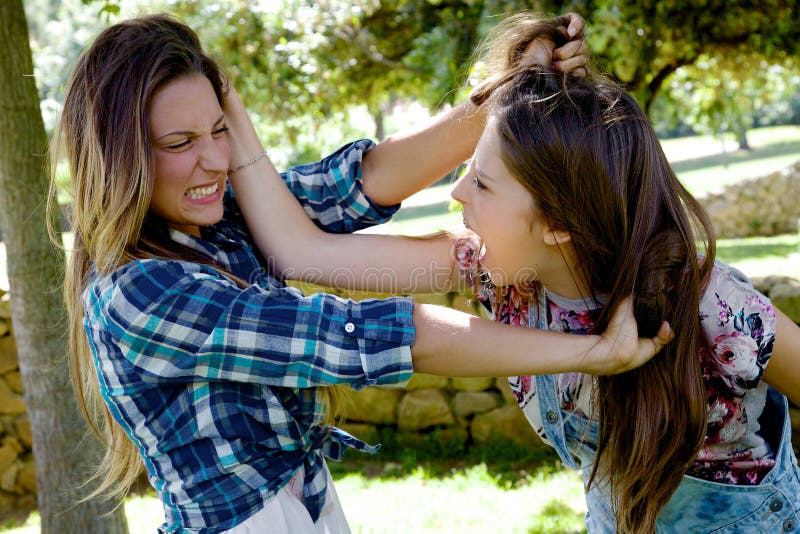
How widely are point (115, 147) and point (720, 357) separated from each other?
4.25ft

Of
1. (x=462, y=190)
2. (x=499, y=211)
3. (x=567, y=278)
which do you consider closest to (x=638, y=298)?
(x=567, y=278)

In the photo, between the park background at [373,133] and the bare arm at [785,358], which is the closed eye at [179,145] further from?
the bare arm at [785,358]

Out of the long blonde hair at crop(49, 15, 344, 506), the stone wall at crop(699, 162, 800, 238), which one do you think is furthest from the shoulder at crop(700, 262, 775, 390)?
the stone wall at crop(699, 162, 800, 238)

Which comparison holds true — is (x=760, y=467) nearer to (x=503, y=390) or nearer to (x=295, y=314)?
(x=295, y=314)

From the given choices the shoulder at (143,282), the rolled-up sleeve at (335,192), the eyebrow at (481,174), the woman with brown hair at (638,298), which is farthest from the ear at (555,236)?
the shoulder at (143,282)

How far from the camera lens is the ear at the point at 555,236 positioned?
177 centimetres

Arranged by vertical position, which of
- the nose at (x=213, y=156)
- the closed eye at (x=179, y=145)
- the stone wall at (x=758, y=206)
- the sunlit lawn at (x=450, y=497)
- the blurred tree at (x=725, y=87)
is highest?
the closed eye at (x=179, y=145)

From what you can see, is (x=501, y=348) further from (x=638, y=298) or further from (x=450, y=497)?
(x=450, y=497)

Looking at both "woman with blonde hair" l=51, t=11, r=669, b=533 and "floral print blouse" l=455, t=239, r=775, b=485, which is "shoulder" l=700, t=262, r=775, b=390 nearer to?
"floral print blouse" l=455, t=239, r=775, b=485

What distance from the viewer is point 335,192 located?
212 cm

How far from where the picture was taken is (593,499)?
6.89 feet

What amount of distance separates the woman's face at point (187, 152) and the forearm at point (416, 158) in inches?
17.6

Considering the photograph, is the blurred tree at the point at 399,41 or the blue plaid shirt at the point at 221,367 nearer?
the blue plaid shirt at the point at 221,367

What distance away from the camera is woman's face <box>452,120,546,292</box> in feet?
5.77
